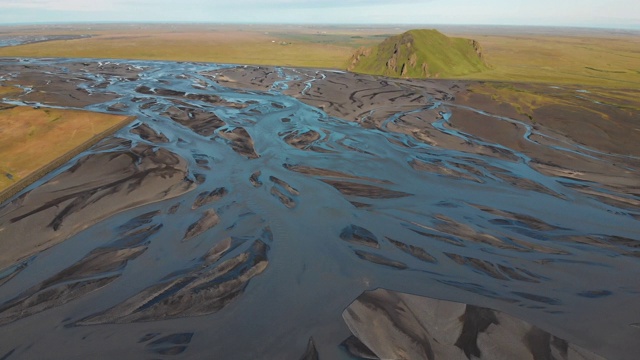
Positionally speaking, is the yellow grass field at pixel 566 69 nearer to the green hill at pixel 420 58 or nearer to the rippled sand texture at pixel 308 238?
the green hill at pixel 420 58

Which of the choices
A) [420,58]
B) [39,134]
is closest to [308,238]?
[39,134]

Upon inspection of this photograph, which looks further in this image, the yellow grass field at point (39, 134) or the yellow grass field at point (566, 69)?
the yellow grass field at point (566, 69)

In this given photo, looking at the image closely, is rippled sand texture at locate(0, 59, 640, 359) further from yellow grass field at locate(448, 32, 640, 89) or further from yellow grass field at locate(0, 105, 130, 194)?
yellow grass field at locate(448, 32, 640, 89)

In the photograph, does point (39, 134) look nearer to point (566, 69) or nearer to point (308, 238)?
point (308, 238)

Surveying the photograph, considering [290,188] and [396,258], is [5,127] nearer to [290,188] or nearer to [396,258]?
[290,188]

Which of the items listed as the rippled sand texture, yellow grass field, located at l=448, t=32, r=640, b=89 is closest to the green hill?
yellow grass field, located at l=448, t=32, r=640, b=89

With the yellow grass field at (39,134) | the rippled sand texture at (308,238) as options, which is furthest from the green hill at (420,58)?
the yellow grass field at (39,134)
